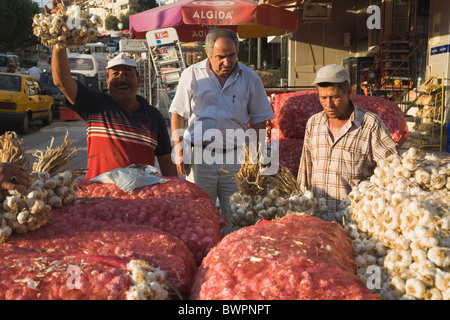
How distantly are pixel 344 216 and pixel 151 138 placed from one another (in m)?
1.60

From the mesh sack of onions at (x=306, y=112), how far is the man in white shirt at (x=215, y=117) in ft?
1.09

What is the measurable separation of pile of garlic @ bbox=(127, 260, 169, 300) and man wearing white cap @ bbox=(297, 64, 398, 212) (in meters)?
1.59

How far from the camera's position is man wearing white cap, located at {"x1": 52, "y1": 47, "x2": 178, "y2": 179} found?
309 cm

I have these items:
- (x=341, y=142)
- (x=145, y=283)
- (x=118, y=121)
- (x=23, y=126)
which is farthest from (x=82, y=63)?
(x=145, y=283)

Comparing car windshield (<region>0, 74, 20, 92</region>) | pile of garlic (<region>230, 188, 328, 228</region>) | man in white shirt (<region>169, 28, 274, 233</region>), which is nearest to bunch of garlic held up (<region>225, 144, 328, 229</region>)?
pile of garlic (<region>230, 188, 328, 228</region>)

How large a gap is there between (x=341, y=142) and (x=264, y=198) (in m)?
0.76

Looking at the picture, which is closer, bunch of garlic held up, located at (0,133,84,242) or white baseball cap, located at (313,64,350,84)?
bunch of garlic held up, located at (0,133,84,242)

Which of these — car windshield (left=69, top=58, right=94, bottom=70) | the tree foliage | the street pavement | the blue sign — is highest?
the tree foliage

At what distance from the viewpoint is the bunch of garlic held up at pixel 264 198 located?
2254 millimetres

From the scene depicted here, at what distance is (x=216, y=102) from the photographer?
352cm

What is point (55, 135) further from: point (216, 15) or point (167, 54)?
point (216, 15)

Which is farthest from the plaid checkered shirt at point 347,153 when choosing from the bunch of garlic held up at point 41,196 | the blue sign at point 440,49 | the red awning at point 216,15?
the blue sign at point 440,49

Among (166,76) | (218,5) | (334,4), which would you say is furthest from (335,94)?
(334,4)

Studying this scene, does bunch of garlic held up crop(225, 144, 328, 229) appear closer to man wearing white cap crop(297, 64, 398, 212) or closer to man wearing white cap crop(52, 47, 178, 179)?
man wearing white cap crop(297, 64, 398, 212)
